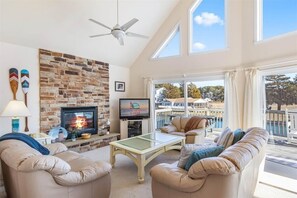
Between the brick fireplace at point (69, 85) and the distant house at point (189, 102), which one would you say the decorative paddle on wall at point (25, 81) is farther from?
the distant house at point (189, 102)

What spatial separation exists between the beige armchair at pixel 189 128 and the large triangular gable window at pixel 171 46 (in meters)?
2.12

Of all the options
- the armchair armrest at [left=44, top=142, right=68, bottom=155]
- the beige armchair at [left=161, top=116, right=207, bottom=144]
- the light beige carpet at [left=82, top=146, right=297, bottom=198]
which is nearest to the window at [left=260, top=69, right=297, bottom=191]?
the light beige carpet at [left=82, top=146, right=297, bottom=198]

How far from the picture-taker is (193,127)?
4.52m

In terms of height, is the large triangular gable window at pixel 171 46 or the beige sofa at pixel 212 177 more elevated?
the large triangular gable window at pixel 171 46

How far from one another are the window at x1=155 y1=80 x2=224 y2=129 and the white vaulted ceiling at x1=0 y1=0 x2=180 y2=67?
1.91 metres

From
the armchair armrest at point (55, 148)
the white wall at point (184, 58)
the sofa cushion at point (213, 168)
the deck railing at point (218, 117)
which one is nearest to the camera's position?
the sofa cushion at point (213, 168)

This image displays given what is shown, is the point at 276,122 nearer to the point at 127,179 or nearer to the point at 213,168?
the point at 213,168

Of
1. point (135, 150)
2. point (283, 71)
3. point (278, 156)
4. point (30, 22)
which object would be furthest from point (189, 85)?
point (30, 22)

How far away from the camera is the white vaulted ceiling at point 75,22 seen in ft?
11.1

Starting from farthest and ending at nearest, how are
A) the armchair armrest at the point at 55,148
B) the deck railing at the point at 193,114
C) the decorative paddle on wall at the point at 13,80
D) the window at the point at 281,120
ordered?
the deck railing at the point at 193,114
the decorative paddle on wall at the point at 13,80
the window at the point at 281,120
the armchair armrest at the point at 55,148

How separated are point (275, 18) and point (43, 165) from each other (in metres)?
4.90

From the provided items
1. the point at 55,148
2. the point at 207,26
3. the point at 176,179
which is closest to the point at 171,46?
the point at 207,26

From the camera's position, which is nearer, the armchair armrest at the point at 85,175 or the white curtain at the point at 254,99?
the armchair armrest at the point at 85,175

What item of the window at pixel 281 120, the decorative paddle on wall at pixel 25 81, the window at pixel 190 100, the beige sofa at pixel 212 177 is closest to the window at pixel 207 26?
the window at pixel 190 100
